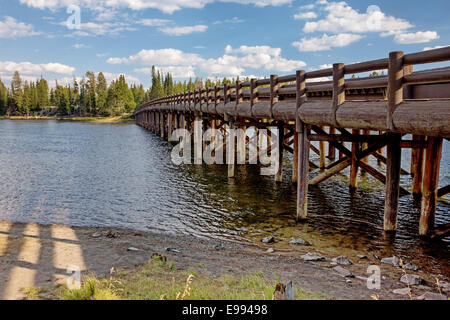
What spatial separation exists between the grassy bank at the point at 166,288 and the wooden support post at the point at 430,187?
5.29 metres

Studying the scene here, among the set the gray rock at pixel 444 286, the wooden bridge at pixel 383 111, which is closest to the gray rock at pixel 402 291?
Answer: the gray rock at pixel 444 286

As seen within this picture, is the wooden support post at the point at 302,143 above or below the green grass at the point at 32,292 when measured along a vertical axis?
above

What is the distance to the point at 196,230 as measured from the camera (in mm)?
11102

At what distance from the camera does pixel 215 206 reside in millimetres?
13758

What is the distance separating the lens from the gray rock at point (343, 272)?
7.18 meters

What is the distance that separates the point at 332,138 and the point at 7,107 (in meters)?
141

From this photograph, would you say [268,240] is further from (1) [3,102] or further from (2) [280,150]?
(1) [3,102]

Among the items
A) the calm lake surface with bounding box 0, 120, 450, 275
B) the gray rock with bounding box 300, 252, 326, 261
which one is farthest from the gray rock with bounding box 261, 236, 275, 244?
the gray rock with bounding box 300, 252, 326, 261

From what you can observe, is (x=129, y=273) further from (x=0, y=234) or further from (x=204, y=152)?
(x=204, y=152)

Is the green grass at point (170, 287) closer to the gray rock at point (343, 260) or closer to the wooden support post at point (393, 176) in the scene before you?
the gray rock at point (343, 260)

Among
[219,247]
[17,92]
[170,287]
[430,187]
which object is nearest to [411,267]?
[430,187]

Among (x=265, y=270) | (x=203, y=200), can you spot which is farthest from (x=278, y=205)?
(x=265, y=270)

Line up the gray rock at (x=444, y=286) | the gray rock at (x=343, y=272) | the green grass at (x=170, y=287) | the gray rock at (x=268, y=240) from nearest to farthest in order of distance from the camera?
1. the green grass at (x=170, y=287)
2. the gray rock at (x=444, y=286)
3. the gray rock at (x=343, y=272)
4. the gray rock at (x=268, y=240)

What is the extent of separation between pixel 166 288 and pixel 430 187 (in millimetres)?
7366
